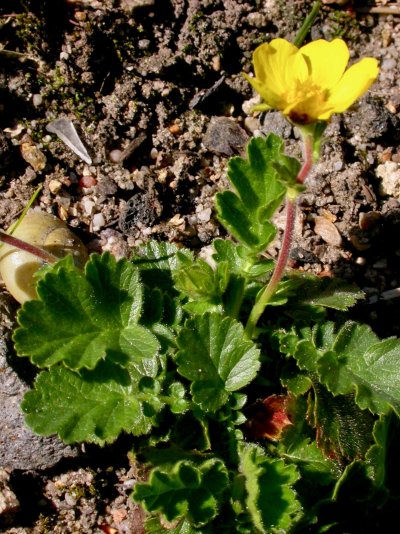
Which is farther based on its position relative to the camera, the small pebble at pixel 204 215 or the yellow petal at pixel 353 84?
the small pebble at pixel 204 215

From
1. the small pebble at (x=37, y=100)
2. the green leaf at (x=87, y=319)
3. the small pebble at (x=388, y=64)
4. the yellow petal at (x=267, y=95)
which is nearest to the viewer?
the yellow petal at (x=267, y=95)

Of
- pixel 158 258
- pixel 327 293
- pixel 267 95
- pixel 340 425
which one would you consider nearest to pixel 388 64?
pixel 327 293

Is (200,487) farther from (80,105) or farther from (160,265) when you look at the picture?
(80,105)

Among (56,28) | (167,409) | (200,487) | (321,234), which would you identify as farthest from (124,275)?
(56,28)

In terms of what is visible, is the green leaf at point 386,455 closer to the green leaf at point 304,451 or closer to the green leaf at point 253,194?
the green leaf at point 304,451

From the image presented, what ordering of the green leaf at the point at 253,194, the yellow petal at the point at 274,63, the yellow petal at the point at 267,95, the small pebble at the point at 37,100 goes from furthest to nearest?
the small pebble at the point at 37,100 < the green leaf at the point at 253,194 < the yellow petal at the point at 274,63 < the yellow petal at the point at 267,95

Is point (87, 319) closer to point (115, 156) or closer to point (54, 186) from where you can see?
point (54, 186)

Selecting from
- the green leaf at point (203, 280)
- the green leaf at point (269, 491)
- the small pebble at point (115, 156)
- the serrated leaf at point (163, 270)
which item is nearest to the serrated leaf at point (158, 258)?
the serrated leaf at point (163, 270)

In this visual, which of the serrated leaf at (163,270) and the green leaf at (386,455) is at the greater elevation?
the serrated leaf at (163,270)
